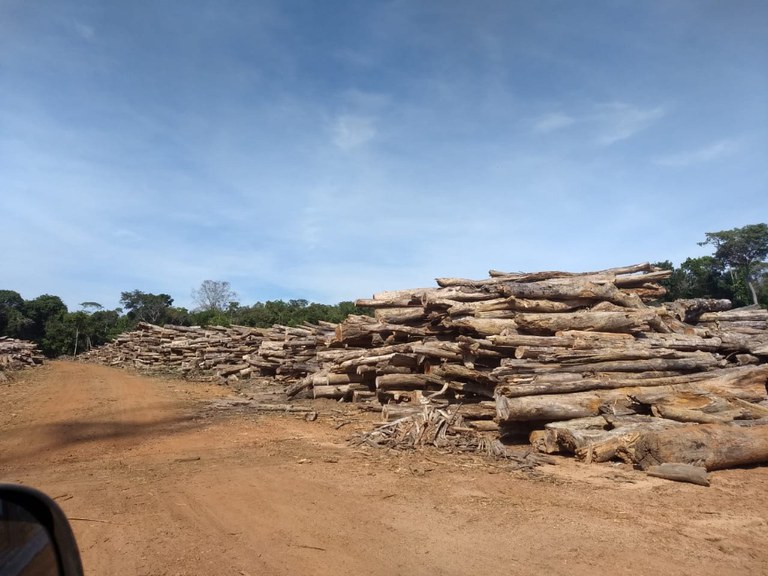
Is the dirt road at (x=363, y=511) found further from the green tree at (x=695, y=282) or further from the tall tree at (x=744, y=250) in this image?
the tall tree at (x=744, y=250)

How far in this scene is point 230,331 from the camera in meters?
26.3

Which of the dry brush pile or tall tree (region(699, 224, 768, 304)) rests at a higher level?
tall tree (region(699, 224, 768, 304))

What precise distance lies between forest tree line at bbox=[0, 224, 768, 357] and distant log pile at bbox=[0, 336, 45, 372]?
1309 cm

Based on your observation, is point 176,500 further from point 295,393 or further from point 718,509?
point 295,393

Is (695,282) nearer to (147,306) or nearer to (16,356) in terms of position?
(16,356)

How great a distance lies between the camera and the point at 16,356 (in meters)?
28.7

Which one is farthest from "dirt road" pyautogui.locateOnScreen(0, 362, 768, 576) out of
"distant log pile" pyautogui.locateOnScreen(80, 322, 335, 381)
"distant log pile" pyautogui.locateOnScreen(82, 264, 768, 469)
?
"distant log pile" pyautogui.locateOnScreen(80, 322, 335, 381)

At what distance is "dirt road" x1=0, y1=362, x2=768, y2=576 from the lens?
415 centimetres

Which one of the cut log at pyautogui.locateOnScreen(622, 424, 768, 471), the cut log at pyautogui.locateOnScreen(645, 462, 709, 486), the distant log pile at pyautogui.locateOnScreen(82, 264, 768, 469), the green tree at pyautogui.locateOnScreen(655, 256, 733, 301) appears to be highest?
the green tree at pyautogui.locateOnScreen(655, 256, 733, 301)

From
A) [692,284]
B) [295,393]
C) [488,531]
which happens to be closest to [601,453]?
[488,531]

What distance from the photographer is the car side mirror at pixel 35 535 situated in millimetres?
1396

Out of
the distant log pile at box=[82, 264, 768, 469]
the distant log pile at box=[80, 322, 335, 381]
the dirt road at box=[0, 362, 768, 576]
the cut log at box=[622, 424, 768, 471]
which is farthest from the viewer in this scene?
the distant log pile at box=[80, 322, 335, 381]

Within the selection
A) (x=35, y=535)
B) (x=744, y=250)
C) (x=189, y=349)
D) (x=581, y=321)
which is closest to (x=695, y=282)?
(x=744, y=250)

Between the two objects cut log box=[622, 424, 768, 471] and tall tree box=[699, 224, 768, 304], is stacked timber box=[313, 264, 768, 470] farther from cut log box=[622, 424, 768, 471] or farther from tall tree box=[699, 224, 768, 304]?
tall tree box=[699, 224, 768, 304]
